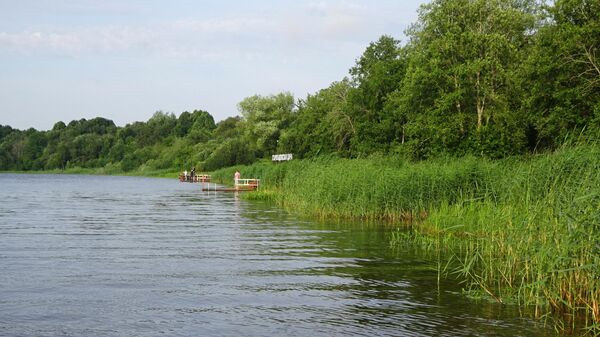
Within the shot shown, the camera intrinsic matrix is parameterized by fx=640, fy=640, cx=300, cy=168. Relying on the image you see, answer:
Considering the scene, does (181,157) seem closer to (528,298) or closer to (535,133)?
(535,133)

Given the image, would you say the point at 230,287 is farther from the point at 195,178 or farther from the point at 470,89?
the point at 195,178

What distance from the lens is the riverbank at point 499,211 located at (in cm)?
1096

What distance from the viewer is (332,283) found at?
14.9m

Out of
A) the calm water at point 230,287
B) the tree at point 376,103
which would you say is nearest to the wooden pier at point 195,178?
the tree at point 376,103

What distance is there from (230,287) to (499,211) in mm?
6847

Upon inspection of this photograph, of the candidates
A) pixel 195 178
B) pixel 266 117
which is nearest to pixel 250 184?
pixel 195 178

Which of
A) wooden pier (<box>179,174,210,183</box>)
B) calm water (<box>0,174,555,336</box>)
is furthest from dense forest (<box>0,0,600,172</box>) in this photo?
wooden pier (<box>179,174,210,183</box>)

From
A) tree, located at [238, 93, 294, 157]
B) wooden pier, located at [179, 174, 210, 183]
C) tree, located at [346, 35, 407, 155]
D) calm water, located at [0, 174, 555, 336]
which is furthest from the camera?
tree, located at [238, 93, 294, 157]

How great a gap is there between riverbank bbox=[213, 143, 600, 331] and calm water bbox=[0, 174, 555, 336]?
894mm

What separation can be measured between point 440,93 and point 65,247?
38.7 metres

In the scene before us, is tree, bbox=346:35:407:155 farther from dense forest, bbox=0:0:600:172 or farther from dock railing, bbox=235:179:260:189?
dock railing, bbox=235:179:260:189

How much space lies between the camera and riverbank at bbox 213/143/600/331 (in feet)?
36.0

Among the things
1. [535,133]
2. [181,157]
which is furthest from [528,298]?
[181,157]

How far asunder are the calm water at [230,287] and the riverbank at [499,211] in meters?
0.89
